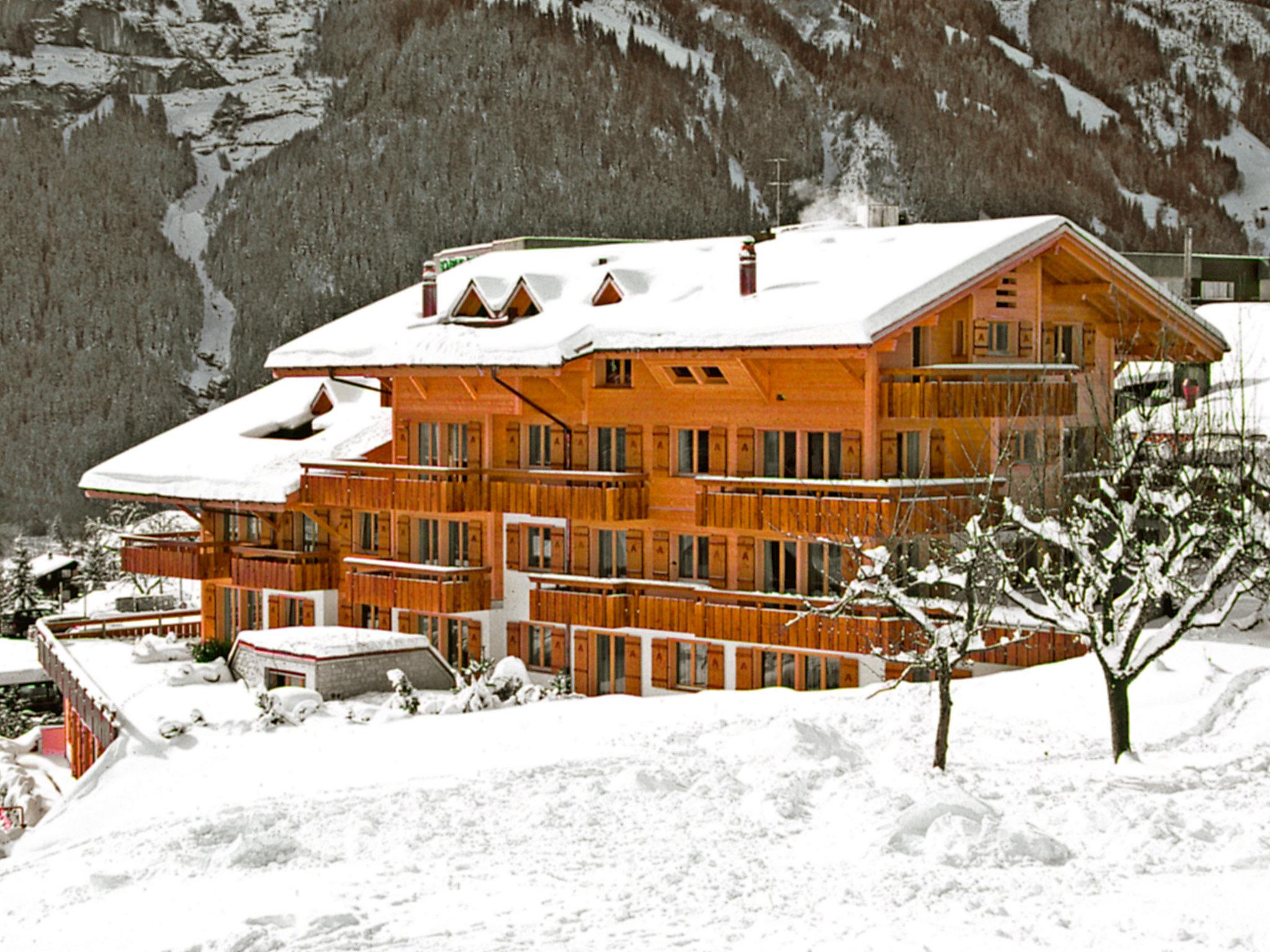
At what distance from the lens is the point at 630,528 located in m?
35.7

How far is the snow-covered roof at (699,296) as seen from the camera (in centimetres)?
3114

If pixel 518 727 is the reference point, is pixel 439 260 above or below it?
above

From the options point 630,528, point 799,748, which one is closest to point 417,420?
point 630,528

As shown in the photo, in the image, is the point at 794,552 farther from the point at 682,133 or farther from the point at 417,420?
the point at 682,133

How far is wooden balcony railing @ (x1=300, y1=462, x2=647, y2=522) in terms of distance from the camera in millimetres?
34688

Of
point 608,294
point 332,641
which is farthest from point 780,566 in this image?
point 332,641

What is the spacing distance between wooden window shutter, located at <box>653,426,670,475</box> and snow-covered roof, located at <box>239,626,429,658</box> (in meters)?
5.99

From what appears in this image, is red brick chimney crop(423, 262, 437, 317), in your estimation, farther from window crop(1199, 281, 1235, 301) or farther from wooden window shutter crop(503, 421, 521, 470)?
window crop(1199, 281, 1235, 301)

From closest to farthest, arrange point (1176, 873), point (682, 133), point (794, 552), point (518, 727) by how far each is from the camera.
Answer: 1. point (1176, 873)
2. point (518, 727)
3. point (794, 552)
4. point (682, 133)

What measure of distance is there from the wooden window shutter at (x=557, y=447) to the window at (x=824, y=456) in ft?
19.7

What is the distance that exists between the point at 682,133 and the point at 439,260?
151m

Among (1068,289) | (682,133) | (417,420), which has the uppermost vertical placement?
(682,133)

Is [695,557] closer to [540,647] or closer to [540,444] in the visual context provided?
[540,647]

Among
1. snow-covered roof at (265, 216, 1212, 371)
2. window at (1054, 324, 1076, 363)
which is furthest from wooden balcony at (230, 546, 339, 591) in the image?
window at (1054, 324, 1076, 363)
